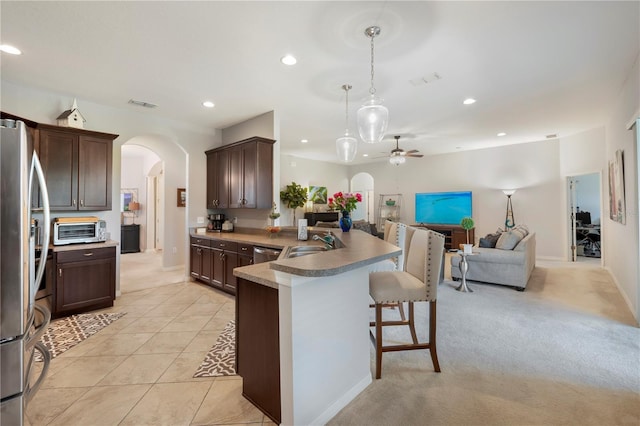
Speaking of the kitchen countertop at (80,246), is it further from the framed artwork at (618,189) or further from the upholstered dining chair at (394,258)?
the framed artwork at (618,189)

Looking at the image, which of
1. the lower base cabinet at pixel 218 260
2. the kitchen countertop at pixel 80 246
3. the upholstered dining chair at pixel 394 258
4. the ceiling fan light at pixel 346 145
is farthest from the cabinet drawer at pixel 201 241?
the upholstered dining chair at pixel 394 258

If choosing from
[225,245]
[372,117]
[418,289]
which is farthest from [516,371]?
[225,245]

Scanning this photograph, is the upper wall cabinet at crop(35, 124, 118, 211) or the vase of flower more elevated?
the upper wall cabinet at crop(35, 124, 118, 211)

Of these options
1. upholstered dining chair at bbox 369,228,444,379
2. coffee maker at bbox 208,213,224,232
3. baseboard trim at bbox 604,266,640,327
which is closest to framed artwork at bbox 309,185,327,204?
coffee maker at bbox 208,213,224,232

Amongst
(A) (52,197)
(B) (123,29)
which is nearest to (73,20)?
(B) (123,29)

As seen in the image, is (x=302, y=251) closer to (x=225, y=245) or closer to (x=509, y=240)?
(x=225, y=245)

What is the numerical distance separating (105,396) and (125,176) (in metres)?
8.46

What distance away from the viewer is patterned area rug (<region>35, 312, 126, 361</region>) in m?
2.62

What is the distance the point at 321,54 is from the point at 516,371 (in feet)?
10.7

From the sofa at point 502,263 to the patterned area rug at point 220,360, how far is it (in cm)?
389

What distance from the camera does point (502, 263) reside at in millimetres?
4387

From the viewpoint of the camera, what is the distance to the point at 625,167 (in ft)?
11.5

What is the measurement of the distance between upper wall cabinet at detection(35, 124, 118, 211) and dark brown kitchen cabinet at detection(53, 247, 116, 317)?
649mm

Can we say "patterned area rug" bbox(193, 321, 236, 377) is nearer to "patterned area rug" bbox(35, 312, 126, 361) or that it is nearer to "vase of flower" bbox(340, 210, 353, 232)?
"patterned area rug" bbox(35, 312, 126, 361)
